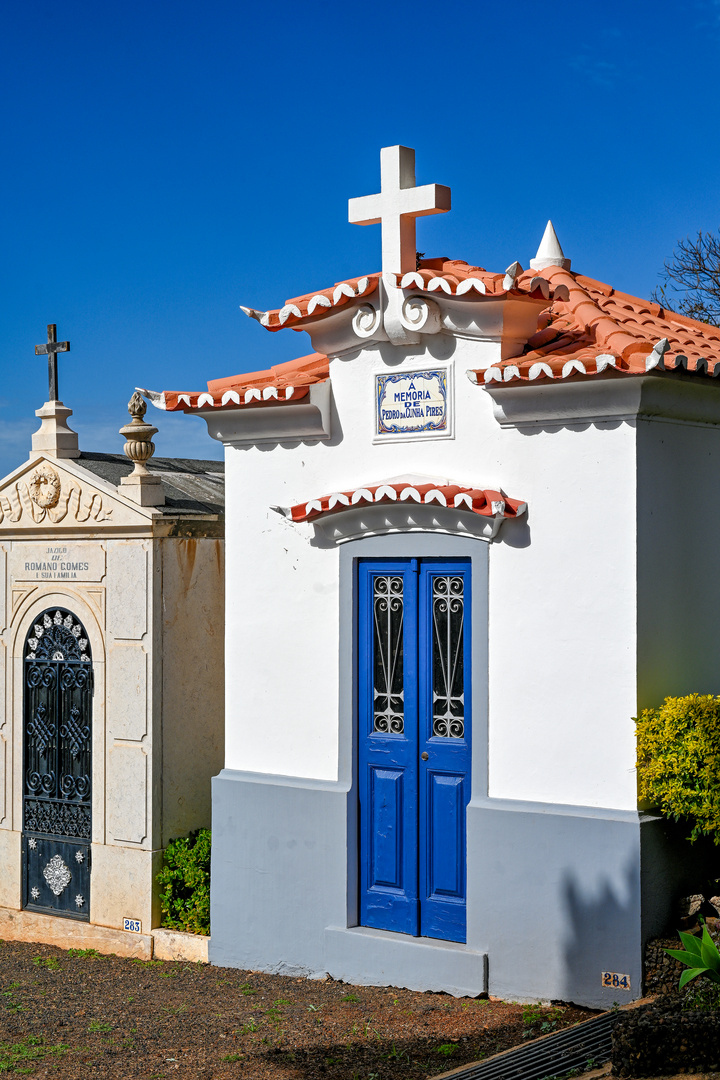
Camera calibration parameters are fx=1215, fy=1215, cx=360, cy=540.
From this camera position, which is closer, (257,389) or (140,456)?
(257,389)

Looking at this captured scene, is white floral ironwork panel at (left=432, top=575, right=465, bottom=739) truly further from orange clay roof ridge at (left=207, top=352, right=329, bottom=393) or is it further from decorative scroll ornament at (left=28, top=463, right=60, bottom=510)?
decorative scroll ornament at (left=28, top=463, right=60, bottom=510)

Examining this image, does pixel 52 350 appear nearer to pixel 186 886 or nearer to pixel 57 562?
pixel 57 562

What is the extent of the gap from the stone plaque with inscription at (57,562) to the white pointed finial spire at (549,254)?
166 inches

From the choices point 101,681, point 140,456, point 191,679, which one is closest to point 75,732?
point 101,681

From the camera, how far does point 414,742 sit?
809 cm

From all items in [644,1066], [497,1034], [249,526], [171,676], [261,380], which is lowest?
[497,1034]

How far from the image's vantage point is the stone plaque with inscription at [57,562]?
10.1 meters

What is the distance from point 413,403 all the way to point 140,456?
288 centimetres

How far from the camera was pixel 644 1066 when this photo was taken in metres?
5.19

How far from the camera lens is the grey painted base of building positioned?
23.6ft

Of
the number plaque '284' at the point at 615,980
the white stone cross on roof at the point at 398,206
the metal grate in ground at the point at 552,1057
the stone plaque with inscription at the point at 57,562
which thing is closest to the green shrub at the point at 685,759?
the number plaque '284' at the point at 615,980

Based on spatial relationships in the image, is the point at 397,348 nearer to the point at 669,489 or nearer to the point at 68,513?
the point at 669,489

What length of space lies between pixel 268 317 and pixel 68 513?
2883 millimetres

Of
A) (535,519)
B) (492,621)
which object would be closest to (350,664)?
(492,621)
